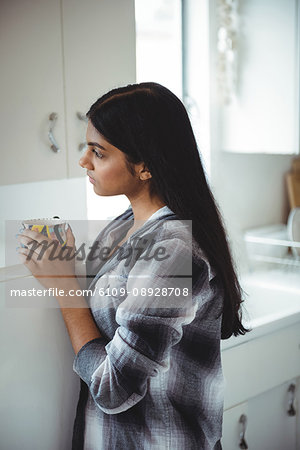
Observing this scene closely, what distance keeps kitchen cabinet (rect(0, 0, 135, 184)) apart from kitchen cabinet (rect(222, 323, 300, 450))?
0.72 meters

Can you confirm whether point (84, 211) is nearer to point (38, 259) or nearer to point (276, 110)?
point (38, 259)

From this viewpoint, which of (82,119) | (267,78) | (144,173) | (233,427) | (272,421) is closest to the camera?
(144,173)

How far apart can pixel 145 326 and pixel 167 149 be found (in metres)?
0.32

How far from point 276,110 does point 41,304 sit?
4.39ft

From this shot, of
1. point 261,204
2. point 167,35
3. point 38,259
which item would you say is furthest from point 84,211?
point 261,204

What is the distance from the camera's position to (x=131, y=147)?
1.01m

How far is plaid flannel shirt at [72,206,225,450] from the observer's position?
3.09 feet

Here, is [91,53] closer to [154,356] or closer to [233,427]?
[154,356]

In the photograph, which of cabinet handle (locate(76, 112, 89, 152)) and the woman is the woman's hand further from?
cabinet handle (locate(76, 112, 89, 152))

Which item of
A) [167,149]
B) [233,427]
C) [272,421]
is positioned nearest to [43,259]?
[167,149]

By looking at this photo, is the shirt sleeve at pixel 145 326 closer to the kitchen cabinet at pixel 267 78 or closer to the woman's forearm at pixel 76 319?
the woman's forearm at pixel 76 319

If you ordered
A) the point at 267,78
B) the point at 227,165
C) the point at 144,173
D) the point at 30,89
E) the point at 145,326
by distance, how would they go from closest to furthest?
the point at 145,326 < the point at 144,173 < the point at 30,89 < the point at 267,78 < the point at 227,165

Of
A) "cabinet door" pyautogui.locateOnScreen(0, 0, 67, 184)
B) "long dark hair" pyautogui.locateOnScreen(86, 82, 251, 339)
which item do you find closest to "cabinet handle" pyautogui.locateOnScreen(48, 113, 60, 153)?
"cabinet door" pyautogui.locateOnScreen(0, 0, 67, 184)

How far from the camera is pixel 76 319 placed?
3.48ft
